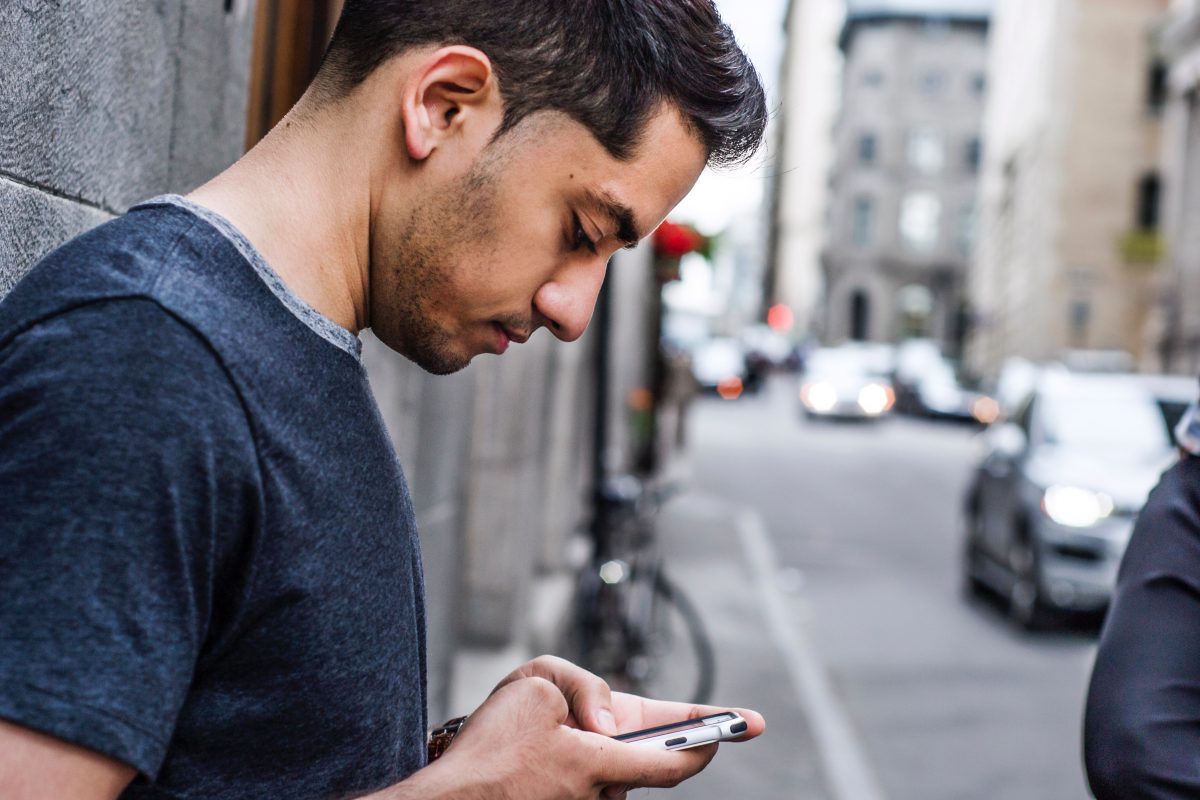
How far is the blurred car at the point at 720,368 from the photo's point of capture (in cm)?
4391

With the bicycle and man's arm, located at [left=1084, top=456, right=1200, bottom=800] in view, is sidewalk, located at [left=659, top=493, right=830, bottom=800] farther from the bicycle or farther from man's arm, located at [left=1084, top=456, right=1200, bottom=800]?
man's arm, located at [left=1084, top=456, right=1200, bottom=800]

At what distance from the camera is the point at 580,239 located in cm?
150

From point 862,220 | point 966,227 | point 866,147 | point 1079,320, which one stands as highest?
point 866,147

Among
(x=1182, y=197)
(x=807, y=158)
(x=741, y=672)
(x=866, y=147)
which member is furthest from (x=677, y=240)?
(x=807, y=158)

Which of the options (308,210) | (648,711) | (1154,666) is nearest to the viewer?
(308,210)

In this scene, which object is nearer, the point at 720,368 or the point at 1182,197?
the point at 1182,197

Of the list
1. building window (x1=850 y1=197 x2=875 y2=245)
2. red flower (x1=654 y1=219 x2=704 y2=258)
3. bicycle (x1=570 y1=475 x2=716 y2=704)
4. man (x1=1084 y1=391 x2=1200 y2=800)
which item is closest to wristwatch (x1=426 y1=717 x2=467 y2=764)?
man (x1=1084 y1=391 x2=1200 y2=800)

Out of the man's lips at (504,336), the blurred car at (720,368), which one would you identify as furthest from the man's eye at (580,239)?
the blurred car at (720,368)

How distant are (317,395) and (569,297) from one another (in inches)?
14.7

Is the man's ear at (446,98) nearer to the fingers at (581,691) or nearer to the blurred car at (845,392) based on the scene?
the fingers at (581,691)

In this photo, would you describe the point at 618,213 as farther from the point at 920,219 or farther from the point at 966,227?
the point at 966,227

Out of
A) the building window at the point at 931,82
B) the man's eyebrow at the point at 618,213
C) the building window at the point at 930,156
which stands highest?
the building window at the point at 931,82

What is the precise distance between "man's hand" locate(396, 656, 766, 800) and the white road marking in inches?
206

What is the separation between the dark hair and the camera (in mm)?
1392
